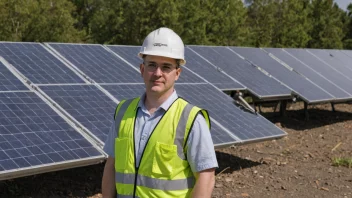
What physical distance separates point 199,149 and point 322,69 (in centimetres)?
1341

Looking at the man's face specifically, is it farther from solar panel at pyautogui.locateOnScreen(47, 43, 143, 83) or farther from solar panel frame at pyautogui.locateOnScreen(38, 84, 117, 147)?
solar panel at pyautogui.locateOnScreen(47, 43, 143, 83)

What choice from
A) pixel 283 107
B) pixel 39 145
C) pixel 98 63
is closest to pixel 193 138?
pixel 39 145

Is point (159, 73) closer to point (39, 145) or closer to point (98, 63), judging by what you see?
point (39, 145)

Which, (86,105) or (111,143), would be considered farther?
(86,105)

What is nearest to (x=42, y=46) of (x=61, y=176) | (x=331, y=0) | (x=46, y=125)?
(x=61, y=176)

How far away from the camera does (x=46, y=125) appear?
6246 millimetres

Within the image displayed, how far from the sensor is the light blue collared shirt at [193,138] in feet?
9.54

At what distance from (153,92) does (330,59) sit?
15490 millimetres

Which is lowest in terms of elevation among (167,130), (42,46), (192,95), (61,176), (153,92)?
(61,176)

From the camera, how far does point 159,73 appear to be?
294 cm

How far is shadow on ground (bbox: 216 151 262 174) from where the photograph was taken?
8.81m

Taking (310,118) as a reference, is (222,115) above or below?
above

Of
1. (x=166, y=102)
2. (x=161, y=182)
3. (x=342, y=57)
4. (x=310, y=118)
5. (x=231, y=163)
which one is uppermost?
(x=166, y=102)

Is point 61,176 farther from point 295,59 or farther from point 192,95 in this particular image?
point 295,59
